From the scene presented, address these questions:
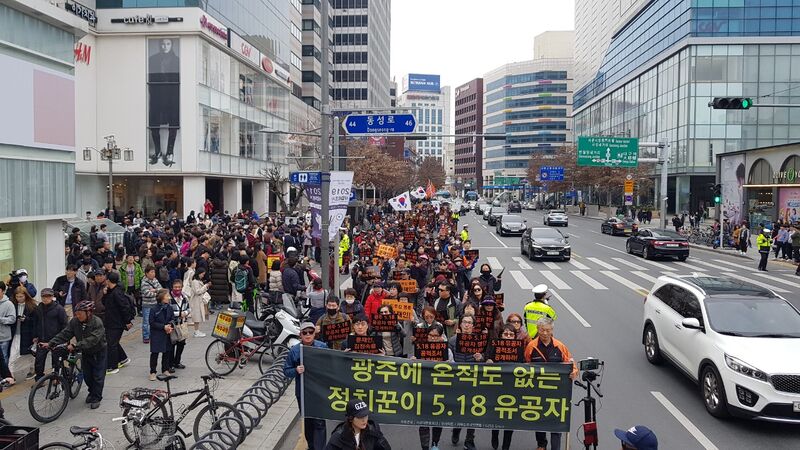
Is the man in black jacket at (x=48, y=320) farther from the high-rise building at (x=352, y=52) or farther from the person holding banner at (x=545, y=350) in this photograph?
the high-rise building at (x=352, y=52)

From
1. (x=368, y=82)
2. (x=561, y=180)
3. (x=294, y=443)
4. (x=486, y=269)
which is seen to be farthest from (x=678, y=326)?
(x=368, y=82)

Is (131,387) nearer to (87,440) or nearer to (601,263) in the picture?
(87,440)

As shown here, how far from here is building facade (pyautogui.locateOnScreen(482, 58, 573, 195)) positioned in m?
149

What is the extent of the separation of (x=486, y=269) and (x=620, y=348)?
314cm

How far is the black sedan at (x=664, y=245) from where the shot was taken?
29.4 meters

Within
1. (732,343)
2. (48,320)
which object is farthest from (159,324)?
(732,343)

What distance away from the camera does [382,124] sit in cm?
1628

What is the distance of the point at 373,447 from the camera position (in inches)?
239

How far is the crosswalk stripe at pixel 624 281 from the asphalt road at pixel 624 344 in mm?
33

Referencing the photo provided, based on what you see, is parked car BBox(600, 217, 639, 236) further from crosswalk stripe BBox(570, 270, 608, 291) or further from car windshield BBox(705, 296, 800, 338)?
car windshield BBox(705, 296, 800, 338)

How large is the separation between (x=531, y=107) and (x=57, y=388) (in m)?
150

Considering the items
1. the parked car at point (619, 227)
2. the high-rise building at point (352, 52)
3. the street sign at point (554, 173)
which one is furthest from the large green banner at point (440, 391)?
the high-rise building at point (352, 52)

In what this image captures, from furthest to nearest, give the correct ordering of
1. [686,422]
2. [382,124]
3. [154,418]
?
[382,124] → [686,422] → [154,418]

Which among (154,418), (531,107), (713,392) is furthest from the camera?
(531,107)
